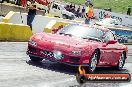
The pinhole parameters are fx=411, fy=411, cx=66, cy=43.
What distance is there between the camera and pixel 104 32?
42.4 ft

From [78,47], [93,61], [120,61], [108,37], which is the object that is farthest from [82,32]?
[120,61]

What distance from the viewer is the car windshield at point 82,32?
12405 mm

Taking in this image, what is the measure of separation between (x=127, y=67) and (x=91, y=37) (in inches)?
116

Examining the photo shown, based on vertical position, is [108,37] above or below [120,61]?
above

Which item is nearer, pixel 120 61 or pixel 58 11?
pixel 120 61

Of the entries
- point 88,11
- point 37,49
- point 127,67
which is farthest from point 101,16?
point 37,49

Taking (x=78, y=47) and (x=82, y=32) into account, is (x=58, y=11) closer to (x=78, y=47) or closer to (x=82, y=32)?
(x=82, y=32)

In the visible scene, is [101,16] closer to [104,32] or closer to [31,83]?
[104,32]

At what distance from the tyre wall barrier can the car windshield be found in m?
4.76

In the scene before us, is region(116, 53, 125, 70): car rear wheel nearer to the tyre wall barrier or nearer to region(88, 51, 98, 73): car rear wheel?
region(88, 51, 98, 73): car rear wheel

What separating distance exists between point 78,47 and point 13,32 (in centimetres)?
704

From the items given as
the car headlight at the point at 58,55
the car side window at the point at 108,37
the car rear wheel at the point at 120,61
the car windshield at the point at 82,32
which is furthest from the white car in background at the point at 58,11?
the car headlight at the point at 58,55

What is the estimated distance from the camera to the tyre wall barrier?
1702 cm

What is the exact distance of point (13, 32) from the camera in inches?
695
